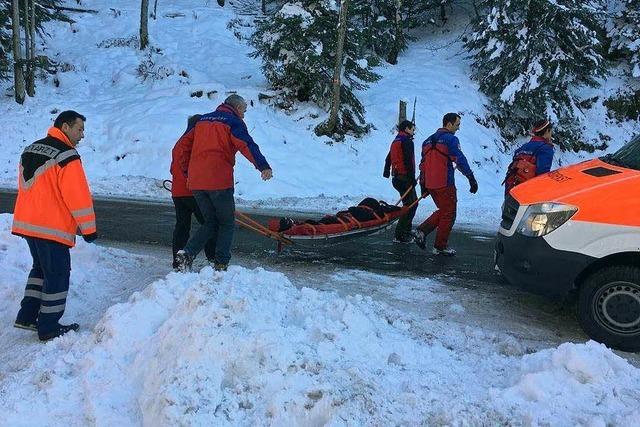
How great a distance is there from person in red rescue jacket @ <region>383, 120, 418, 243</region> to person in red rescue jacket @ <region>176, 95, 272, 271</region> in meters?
3.38

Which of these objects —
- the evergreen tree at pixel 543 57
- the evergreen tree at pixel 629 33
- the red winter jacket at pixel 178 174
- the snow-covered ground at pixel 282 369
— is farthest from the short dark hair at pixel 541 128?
the evergreen tree at pixel 629 33

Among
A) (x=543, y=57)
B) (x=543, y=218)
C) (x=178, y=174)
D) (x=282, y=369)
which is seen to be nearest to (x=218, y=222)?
(x=178, y=174)

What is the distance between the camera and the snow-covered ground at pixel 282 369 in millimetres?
2834

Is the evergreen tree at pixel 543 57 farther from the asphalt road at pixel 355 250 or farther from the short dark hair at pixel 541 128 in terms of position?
the short dark hair at pixel 541 128

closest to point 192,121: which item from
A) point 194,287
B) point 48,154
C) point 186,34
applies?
point 48,154

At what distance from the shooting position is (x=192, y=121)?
19.7ft

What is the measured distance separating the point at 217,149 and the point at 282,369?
297 centimetres

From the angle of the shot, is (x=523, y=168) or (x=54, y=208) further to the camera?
(x=523, y=168)

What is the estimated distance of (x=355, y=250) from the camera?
780cm

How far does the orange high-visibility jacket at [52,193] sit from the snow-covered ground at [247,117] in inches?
326

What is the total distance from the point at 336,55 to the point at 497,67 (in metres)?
7.02

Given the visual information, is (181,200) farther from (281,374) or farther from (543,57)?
(543,57)

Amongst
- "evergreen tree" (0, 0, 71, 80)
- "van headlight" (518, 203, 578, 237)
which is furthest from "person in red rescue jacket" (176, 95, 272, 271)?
"evergreen tree" (0, 0, 71, 80)

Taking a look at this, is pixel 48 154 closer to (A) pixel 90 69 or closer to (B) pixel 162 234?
(B) pixel 162 234
